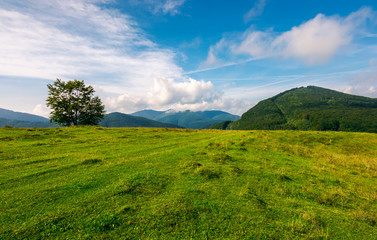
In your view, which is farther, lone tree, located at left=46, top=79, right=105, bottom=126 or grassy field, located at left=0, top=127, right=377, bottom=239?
lone tree, located at left=46, top=79, right=105, bottom=126

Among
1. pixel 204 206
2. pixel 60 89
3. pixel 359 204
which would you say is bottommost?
pixel 359 204

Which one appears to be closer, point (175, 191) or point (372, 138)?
point (175, 191)

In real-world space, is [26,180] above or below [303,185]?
above

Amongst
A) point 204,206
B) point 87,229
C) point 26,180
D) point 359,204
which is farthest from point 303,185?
point 26,180

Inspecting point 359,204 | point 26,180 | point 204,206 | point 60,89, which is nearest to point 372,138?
point 359,204

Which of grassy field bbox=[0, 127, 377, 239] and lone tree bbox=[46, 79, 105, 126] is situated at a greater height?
lone tree bbox=[46, 79, 105, 126]

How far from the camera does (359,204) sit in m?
8.98

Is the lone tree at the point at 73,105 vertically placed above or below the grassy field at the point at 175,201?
above

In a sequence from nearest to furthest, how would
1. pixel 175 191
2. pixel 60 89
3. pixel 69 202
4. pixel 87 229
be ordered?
pixel 87 229, pixel 69 202, pixel 175 191, pixel 60 89

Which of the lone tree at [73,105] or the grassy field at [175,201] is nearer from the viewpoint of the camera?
the grassy field at [175,201]

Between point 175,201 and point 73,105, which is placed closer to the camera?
point 175,201

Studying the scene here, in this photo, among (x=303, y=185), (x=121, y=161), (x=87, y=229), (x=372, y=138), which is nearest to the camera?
(x=87, y=229)

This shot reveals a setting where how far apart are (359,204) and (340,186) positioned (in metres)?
2.72

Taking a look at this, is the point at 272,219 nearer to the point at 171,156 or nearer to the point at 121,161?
the point at 171,156
